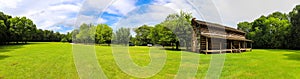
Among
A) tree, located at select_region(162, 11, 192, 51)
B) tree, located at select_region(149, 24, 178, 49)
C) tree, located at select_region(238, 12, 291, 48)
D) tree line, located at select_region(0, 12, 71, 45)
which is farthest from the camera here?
tree, located at select_region(238, 12, 291, 48)

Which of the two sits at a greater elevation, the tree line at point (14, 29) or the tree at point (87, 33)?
the tree line at point (14, 29)

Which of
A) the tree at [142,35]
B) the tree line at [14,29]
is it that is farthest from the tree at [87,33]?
the tree at [142,35]

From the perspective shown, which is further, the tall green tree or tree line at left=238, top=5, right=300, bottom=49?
tree line at left=238, top=5, right=300, bottom=49

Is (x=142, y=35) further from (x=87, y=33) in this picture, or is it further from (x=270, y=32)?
(x=87, y=33)

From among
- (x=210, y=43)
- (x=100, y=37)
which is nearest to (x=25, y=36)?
(x=100, y=37)

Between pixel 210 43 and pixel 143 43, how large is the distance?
43256 millimetres

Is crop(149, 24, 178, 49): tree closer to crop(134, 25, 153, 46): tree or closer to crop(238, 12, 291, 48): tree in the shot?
crop(134, 25, 153, 46): tree

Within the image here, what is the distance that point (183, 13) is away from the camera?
1489 inches

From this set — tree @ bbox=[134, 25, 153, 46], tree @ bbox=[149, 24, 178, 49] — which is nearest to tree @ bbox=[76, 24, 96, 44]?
tree @ bbox=[149, 24, 178, 49]

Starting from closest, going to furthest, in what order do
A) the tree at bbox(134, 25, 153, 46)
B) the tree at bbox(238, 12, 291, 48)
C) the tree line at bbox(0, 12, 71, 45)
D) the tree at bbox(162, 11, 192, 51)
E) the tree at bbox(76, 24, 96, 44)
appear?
1. the tree at bbox(76, 24, 96, 44)
2. the tree at bbox(162, 11, 192, 51)
3. the tree line at bbox(0, 12, 71, 45)
4. the tree at bbox(238, 12, 291, 48)
5. the tree at bbox(134, 25, 153, 46)

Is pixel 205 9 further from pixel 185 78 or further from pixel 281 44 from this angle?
pixel 281 44

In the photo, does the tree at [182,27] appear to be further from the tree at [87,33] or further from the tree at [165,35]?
the tree at [87,33]

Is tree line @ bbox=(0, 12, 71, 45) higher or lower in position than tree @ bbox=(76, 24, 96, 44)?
higher

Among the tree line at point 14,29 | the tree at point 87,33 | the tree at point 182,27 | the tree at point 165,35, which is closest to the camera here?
the tree at point 87,33
